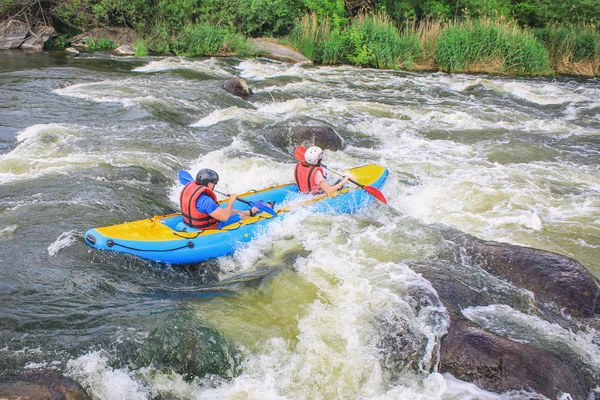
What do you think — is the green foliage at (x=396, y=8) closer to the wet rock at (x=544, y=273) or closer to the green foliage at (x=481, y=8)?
the green foliage at (x=481, y=8)

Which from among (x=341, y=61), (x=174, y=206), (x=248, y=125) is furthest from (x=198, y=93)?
(x=341, y=61)

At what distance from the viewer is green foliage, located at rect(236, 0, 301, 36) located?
1681 cm

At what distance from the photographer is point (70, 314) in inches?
147

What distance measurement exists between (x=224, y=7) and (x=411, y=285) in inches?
592

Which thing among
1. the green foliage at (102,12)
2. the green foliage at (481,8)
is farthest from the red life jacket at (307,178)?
the green foliage at (481,8)

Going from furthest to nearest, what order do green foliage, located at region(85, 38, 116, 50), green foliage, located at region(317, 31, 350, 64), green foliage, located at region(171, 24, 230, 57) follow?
green foliage, located at region(85, 38, 116, 50) → green foliage, located at region(171, 24, 230, 57) → green foliage, located at region(317, 31, 350, 64)

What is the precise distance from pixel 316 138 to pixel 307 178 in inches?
91.4

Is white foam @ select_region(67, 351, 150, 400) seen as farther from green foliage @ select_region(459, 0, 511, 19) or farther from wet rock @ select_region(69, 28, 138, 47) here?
green foliage @ select_region(459, 0, 511, 19)

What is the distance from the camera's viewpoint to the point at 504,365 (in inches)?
128

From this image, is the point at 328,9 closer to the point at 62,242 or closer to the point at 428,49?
the point at 428,49

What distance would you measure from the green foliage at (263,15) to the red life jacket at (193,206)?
13147mm

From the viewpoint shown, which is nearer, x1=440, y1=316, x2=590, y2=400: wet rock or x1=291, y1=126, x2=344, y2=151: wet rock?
x1=440, y1=316, x2=590, y2=400: wet rock

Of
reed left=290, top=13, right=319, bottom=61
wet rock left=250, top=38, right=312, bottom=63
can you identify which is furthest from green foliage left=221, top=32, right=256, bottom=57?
reed left=290, top=13, right=319, bottom=61

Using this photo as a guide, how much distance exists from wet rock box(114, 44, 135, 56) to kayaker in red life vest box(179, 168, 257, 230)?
12.1 metres
